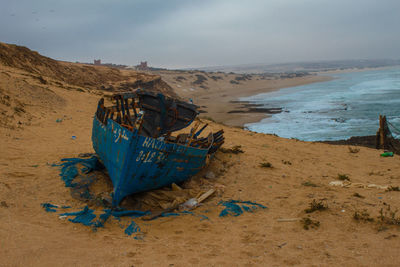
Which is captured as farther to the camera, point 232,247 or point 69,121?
point 69,121

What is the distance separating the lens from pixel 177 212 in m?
6.24

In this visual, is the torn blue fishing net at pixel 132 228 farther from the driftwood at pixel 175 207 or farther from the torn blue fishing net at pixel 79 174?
the torn blue fishing net at pixel 79 174

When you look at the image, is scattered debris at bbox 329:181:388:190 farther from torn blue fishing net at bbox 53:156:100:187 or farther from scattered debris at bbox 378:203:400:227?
torn blue fishing net at bbox 53:156:100:187

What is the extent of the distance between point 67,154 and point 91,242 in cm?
579

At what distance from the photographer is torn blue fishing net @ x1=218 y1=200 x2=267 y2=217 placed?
6.18 metres

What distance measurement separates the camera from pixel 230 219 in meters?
5.91

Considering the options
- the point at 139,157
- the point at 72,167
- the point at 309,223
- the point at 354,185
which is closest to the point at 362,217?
the point at 309,223

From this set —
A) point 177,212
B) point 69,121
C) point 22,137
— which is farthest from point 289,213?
point 69,121

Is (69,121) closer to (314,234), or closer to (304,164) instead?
(304,164)

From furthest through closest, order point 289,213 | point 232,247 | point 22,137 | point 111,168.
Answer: point 22,137 → point 111,168 → point 289,213 → point 232,247

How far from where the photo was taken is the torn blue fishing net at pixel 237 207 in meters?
6.18

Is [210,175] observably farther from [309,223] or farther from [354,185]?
[354,185]

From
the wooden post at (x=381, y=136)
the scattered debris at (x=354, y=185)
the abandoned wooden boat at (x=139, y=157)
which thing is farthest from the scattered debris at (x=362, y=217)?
the wooden post at (x=381, y=136)

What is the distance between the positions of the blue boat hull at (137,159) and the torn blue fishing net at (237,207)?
1.49 m
